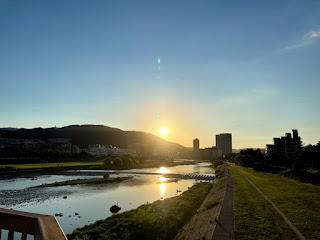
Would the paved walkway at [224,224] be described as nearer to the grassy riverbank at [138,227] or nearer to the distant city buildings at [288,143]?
the grassy riverbank at [138,227]

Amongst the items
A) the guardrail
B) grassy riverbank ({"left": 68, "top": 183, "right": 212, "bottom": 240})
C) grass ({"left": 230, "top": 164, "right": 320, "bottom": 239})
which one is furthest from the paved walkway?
the guardrail

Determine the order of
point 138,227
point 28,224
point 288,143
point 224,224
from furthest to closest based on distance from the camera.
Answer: point 288,143 < point 138,227 < point 224,224 < point 28,224

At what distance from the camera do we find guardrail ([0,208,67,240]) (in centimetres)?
344

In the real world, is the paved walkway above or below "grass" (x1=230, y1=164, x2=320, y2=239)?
below

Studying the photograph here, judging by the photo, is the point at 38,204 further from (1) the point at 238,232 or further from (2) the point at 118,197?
(1) the point at 238,232

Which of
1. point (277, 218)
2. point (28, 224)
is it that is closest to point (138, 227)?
point (277, 218)

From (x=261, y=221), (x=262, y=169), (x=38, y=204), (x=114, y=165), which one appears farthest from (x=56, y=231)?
(x=114, y=165)

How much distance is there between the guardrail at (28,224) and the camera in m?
3.44

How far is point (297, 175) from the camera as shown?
53.8 metres

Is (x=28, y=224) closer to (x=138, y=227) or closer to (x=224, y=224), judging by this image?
(x=224, y=224)

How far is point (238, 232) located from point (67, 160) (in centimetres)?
16913

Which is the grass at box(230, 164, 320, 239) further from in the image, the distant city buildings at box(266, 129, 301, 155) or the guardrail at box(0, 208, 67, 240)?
the distant city buildings at box(266, 129, 301, 155)

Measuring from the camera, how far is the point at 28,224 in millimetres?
3832

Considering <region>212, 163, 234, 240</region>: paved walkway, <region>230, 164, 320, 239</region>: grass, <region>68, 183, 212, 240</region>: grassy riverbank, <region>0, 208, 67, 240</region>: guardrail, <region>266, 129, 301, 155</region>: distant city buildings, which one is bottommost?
<region>68, 183, 212, 240</region>: grassy riverbank
